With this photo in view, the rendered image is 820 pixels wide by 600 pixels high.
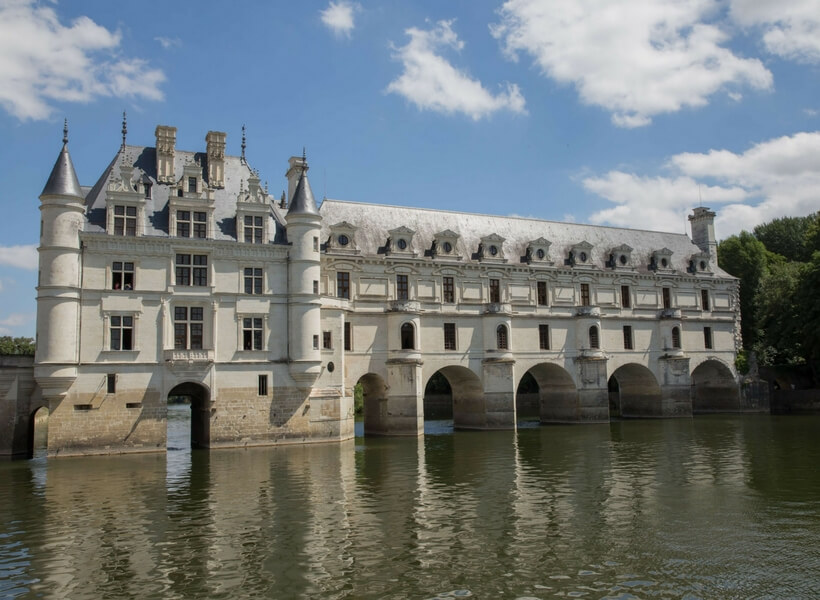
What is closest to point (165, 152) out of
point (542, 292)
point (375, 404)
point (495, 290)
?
point (375, 404)

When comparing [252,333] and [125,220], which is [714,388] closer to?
[252,333]

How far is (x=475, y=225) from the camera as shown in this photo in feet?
155

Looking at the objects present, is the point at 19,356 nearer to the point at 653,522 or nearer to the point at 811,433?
the point at 653,522

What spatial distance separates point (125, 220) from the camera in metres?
32.8

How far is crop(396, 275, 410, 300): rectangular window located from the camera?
137 ft

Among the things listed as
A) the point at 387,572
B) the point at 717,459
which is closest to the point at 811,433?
the point at 717,459

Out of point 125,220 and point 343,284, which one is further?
point 343,284

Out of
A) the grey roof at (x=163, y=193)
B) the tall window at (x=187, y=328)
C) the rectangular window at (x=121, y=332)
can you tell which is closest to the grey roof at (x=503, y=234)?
the grey roof at (x=163, y=193)

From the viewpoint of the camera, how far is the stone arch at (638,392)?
164 ft

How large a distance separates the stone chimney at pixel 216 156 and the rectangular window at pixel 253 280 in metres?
5.17

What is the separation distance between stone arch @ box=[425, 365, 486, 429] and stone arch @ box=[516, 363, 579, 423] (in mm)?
5858

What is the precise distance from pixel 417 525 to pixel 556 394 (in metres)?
33.3

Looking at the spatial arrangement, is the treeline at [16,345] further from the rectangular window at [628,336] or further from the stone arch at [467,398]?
the rectangular window at [628,336]

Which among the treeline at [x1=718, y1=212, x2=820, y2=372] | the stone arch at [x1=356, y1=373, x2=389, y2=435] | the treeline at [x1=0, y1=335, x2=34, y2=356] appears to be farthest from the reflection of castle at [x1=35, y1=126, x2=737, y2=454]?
the treeline at [x1=0, y1=335, x2=34, y2=356]
